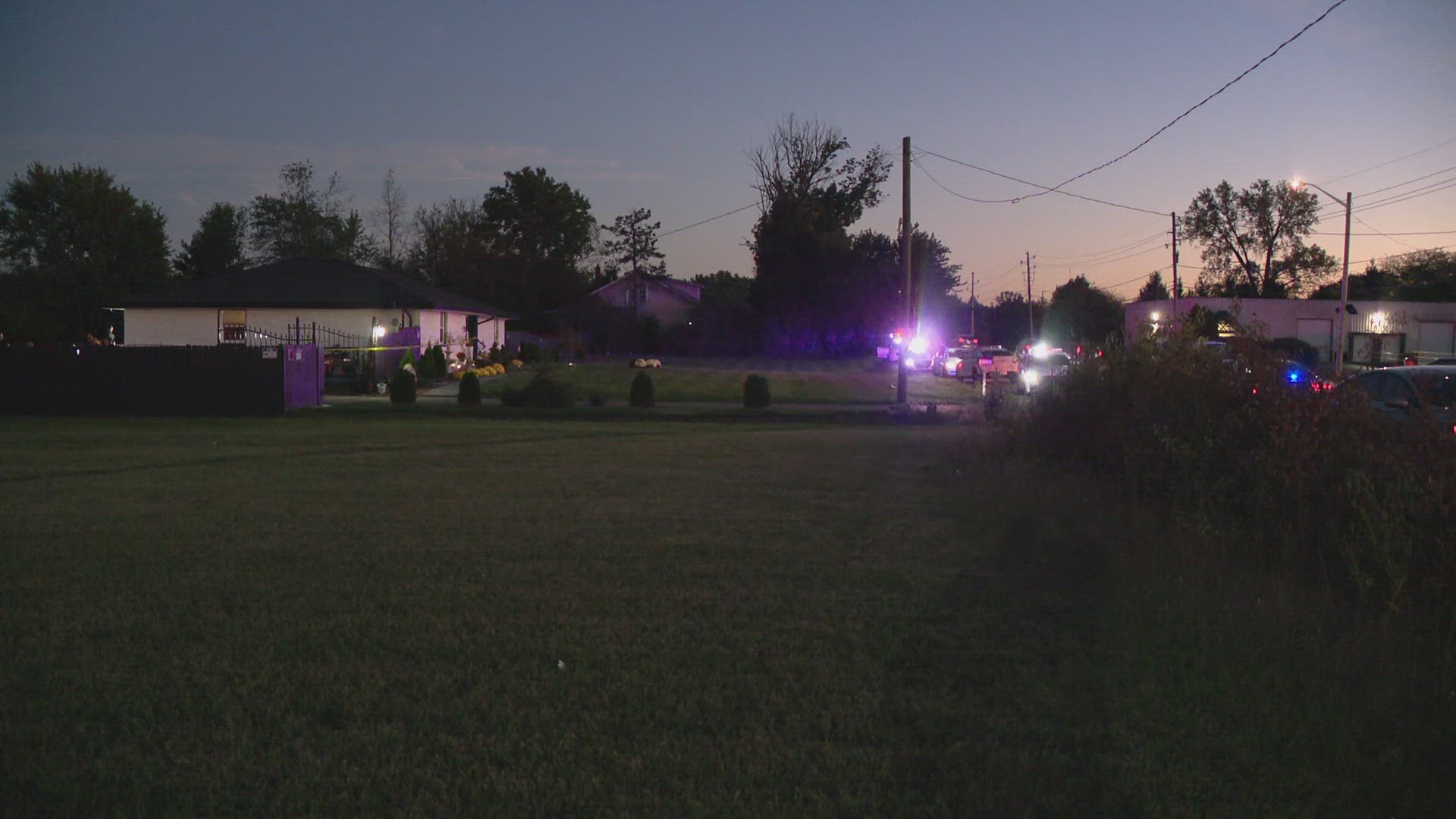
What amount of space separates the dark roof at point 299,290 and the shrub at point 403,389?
1197cm

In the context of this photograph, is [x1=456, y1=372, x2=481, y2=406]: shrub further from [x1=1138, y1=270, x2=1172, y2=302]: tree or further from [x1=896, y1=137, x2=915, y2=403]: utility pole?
[x1=1138, y1=270, x2=1172, y2=302]: tree

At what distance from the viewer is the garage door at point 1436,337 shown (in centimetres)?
5678

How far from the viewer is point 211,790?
4.25m

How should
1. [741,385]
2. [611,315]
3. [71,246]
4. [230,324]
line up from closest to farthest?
[741,385], [230,324], [71,246], [611,315]

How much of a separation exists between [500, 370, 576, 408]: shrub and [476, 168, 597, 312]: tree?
49.7 meters

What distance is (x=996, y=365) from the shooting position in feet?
140

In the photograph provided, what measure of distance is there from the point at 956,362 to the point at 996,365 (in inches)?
127

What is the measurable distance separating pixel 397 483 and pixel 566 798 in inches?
365

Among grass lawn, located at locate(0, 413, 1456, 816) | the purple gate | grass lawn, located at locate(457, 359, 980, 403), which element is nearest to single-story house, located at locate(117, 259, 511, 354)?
grass lawn, located at locate(457, 359, 980, 403)

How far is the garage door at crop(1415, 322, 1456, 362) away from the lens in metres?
56.8

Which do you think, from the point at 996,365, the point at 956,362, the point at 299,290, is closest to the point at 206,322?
the point at 299,290

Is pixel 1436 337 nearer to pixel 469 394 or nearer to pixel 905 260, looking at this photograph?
pixel 905 260

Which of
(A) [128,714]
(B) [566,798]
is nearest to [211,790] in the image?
(A) [128,714]

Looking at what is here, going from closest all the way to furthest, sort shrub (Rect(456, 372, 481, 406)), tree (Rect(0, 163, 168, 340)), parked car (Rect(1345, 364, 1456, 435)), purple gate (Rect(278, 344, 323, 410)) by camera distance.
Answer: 1. parked car (Rect(1345, 364, 1456, 435))
2. purple gate (Rect(278, 344, 323, 410))
3. shrub (Rect(456, 372, 481, 406))
4. tree (Rect(0, 163, 168, 340))
